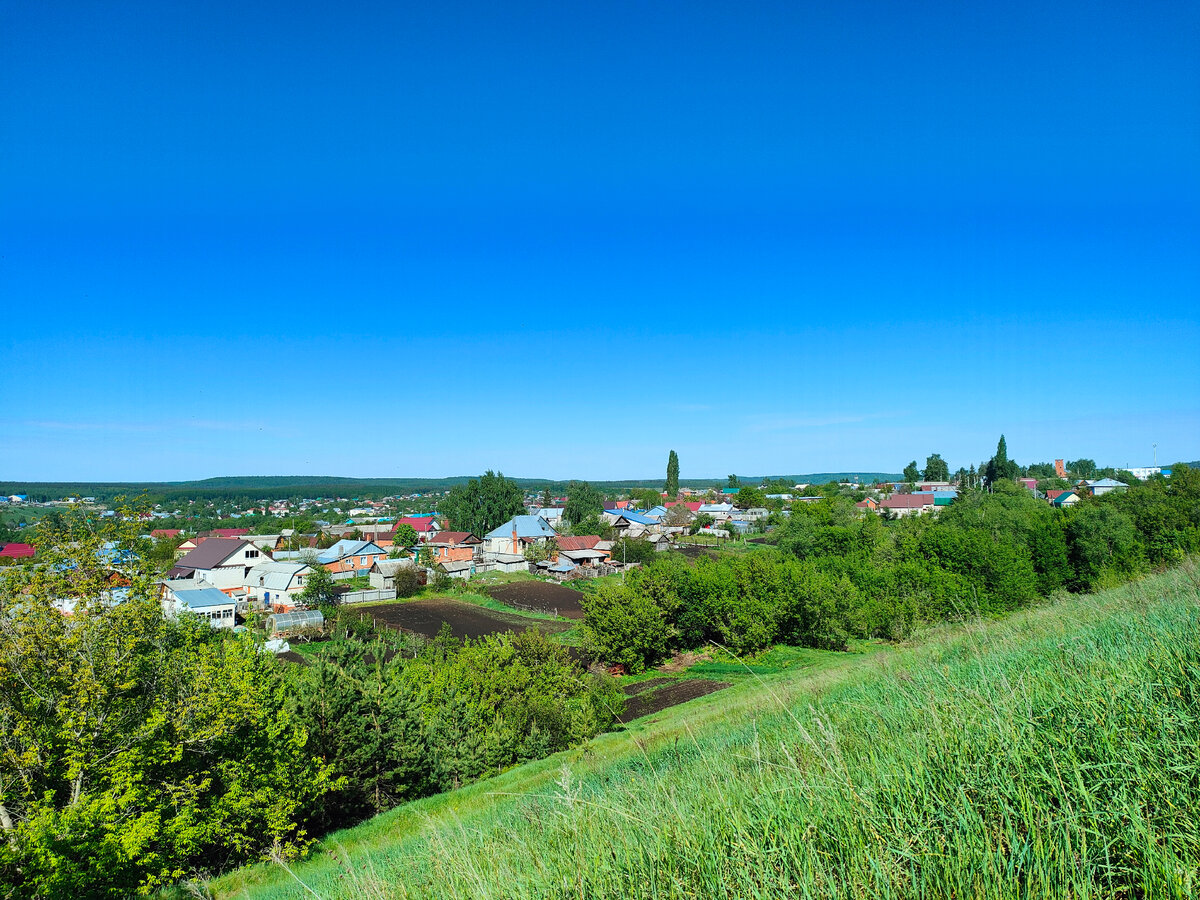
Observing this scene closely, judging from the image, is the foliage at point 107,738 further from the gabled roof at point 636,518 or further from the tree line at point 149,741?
the gabled roof at point 636,518

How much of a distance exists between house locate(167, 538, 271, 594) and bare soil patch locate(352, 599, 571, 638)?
14.1 metres

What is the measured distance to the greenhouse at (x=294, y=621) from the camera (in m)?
38.4

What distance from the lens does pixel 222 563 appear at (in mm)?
51438

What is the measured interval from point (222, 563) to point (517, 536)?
95.0 ft

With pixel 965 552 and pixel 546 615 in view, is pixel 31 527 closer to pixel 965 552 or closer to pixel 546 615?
pixel 546 615

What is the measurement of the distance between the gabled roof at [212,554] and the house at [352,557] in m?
8.23

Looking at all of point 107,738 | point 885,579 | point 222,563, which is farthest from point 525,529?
point 107,738

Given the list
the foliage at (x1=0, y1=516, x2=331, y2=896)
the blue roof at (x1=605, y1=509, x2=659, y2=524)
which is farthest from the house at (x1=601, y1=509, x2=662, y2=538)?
the foliage at (x1=0, y1=516, x2=331, y2=896)

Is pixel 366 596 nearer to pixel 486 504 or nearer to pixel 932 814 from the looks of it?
pixel 486 504

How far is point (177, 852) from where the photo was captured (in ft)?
33.6

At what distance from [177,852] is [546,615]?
110ft

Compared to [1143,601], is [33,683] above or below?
below

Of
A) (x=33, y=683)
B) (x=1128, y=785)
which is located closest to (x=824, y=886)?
(x=1128, y=785)

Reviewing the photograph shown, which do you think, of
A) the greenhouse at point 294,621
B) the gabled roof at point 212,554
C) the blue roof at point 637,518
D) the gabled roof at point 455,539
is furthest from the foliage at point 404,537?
the blue roof at point 637,518
